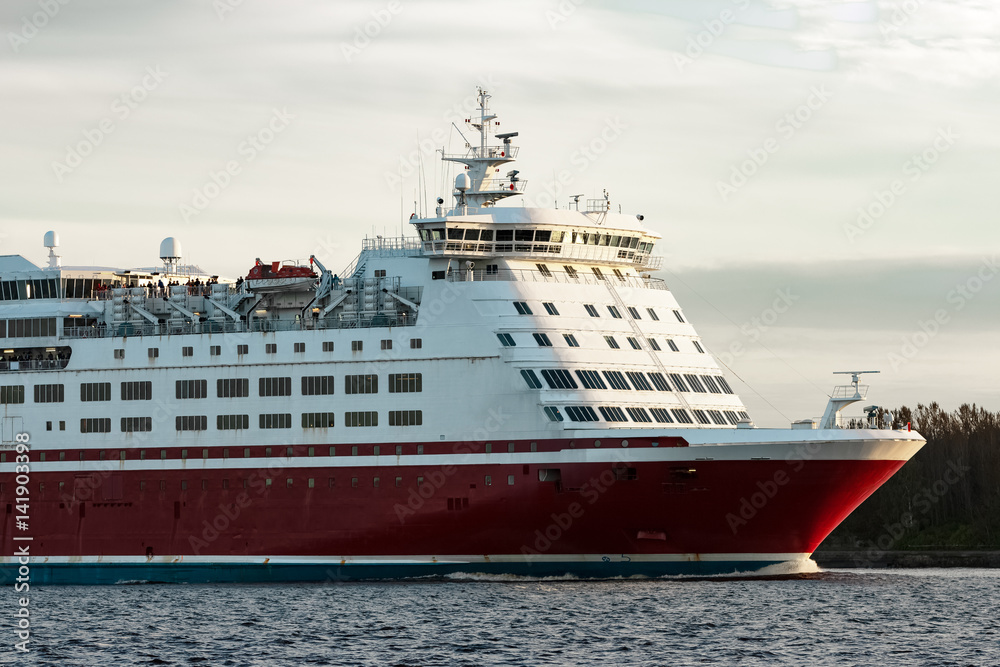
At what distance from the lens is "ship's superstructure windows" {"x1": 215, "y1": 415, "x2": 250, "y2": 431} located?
47.8 m

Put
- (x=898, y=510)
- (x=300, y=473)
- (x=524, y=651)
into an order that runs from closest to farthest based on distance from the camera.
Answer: (x=524, y=651)
(x=300, y=473)
(x=898, y=510)

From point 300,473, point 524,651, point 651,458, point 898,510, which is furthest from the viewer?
point 898,510

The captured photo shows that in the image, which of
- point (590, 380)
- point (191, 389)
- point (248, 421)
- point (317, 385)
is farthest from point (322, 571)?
point (590, 380)

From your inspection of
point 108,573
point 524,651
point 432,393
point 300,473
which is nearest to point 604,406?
point 432,393

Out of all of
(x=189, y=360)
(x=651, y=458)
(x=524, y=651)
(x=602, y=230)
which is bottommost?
(x=524, y=651)

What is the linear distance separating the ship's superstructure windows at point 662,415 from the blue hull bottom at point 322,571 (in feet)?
14.3

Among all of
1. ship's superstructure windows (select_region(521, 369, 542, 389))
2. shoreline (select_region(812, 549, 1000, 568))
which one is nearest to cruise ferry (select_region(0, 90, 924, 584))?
ship's superstructure windows (select_region(521, 369, 542, 389))

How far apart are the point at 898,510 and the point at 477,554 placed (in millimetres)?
37077

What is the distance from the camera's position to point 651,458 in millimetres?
43531

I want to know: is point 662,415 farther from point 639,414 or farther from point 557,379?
point 557,379

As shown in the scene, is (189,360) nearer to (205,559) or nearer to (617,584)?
(205,559)

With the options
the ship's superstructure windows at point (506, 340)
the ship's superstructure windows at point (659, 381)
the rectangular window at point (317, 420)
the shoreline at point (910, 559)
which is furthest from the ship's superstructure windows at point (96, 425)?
the shoreline at point (910, 559)

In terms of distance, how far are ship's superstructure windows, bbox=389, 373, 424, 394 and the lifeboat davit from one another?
505 cm

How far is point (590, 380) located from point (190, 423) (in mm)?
12786
